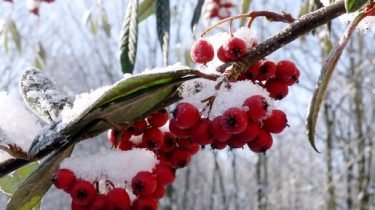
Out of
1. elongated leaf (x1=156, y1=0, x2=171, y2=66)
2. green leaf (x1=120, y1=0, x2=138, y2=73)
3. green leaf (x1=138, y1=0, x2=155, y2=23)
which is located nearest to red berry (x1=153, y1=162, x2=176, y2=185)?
green leaf (x1=120, y1=0, x2=138, y2=73)

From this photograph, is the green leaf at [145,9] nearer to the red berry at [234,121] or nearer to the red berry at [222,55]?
the red berry at [222,55]

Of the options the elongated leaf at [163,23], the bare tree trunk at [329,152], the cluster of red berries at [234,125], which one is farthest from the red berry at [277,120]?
the bare tree trunk at [329,152]

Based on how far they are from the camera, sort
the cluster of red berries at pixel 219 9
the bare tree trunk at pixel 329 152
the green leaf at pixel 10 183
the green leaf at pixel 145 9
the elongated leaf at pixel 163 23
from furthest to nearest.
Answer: the bare tree trunk at pixel 329 152 → the cluster of red berries at pixel 219 9 → the green leaf at pixel 145 9 → the elongated leaf at pixel 163 23 → the green leaf at pixel 10 183

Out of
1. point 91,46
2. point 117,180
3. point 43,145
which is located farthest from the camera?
point 91,46

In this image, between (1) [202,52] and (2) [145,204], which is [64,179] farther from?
(1) [202,52]

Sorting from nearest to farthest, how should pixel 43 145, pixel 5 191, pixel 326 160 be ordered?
pixel 43 145, pixel 5 191, pixel 326 160

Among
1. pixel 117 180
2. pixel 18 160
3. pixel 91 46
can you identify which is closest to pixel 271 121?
pixel 117 180

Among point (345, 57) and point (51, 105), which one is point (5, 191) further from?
point (345, 57)
